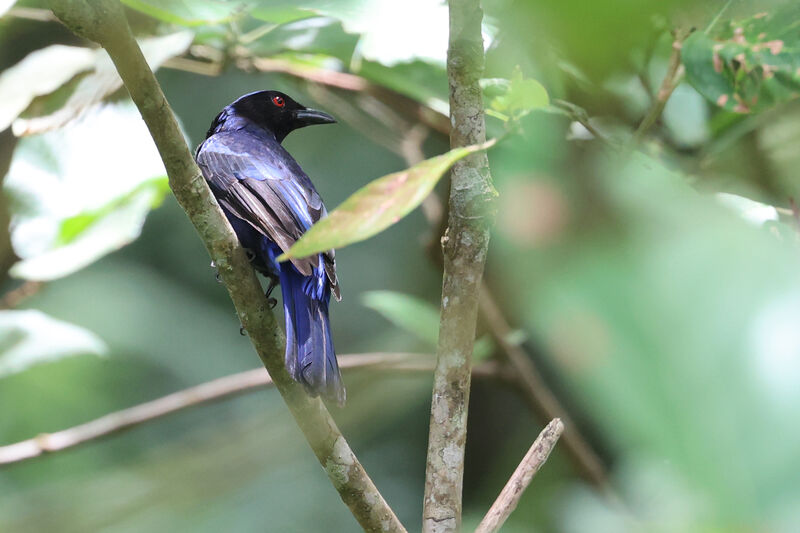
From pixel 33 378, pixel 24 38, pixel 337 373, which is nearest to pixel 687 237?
pixel 337 373

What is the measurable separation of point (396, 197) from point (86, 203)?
1804mm

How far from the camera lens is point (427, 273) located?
17.2 feet

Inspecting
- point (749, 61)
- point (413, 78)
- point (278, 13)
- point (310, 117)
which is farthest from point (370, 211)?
point (310, 117)

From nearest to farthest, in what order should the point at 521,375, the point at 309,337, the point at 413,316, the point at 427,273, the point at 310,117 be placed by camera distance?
the point at 309,337 → the point at 413,316 → the point at 521,375 → the point at 310,117 → the point at 427,273

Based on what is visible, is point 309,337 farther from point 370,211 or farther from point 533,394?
point 533,394

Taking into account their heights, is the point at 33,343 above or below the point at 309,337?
below

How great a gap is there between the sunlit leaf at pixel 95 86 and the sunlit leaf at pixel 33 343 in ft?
2.12

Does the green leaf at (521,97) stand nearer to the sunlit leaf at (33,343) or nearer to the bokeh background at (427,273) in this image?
the bokeh background at (427,273)

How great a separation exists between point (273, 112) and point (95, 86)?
88 cm

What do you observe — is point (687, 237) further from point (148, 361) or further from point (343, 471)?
point (148, 361)

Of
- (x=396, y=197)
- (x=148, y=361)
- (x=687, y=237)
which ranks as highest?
(x=687, y=237)

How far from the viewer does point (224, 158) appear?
105 inches

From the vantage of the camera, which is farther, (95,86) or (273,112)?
(273,112)

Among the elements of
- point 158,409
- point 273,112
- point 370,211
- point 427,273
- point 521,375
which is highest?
point 370,211
